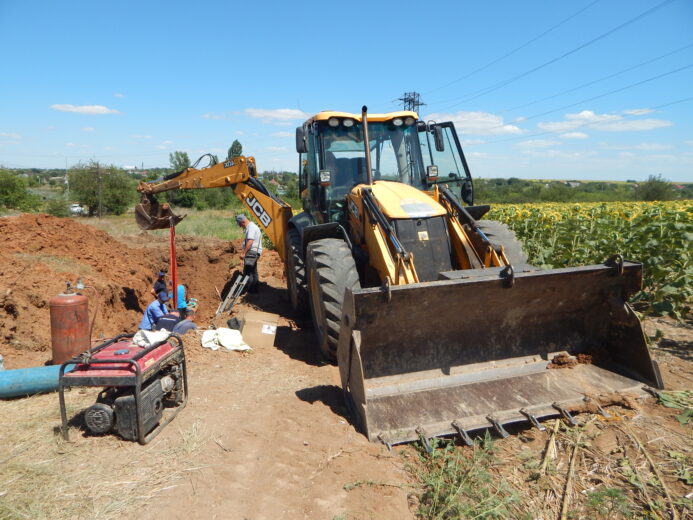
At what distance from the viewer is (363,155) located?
21.2ft

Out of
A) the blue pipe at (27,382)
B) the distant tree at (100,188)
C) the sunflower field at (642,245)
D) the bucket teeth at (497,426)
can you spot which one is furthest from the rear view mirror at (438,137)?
the distant tree at (100,188)

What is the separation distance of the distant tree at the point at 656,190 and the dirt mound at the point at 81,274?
38.0 meters

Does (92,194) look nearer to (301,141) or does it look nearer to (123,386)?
(301,141)

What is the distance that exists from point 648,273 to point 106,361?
708 centimetres

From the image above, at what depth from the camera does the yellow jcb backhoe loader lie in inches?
160

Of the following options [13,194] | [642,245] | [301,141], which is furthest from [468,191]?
[13,194]

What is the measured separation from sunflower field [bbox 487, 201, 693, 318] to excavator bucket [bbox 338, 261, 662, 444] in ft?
6.55

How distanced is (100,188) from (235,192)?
3147cm

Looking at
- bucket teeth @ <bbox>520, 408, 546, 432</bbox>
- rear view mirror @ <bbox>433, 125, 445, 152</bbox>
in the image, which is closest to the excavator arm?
rear view mirror @ <bbox>433, 125, 445, 152</bbox>

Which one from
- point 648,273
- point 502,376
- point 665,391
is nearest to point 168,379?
point 502,376

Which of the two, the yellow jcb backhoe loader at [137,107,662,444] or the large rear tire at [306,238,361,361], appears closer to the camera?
the yellow jcb backhoe loader at [137,107,662,444]

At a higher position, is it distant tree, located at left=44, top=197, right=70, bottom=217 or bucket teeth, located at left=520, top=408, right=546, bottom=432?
distant tree, located at left=44, top=197, right=70, bottom=217

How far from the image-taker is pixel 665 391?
14.6ft

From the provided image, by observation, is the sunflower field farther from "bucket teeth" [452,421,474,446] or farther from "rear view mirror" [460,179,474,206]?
"bucket teeth" [452,421,474,446]
